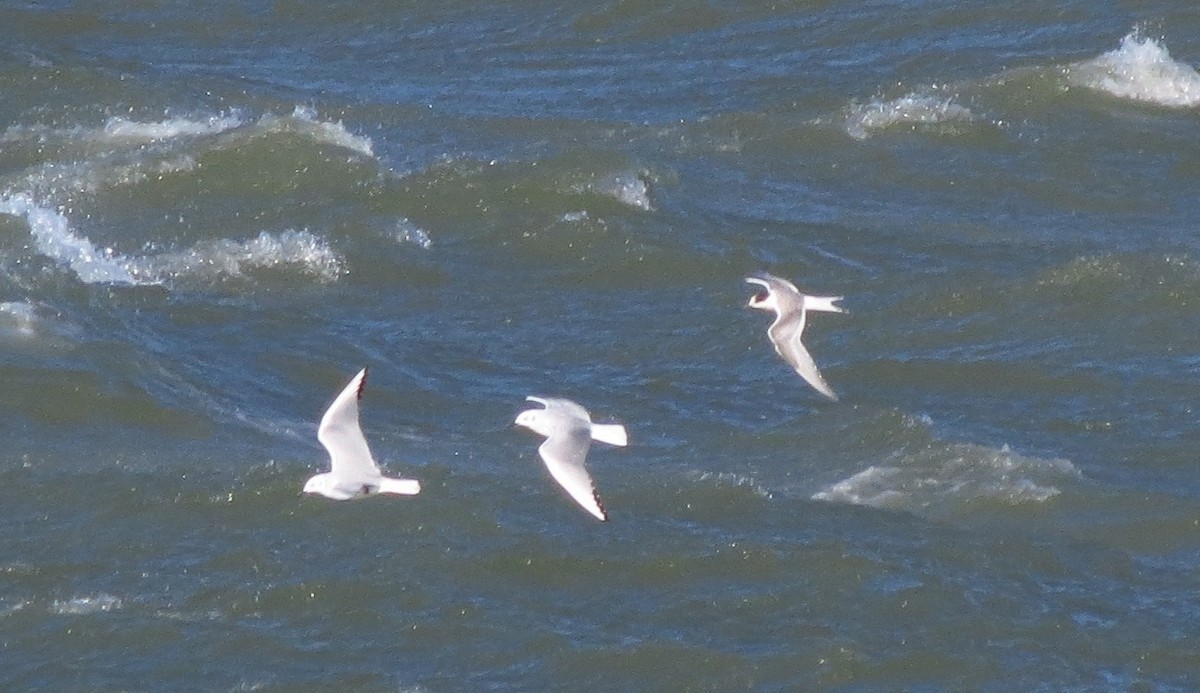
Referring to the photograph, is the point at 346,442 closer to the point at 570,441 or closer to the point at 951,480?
the point at 570,441

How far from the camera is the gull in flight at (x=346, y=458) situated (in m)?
11.9

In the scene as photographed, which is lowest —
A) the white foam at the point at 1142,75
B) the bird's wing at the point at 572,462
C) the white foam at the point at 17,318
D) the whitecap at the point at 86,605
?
the whitecap at the point at 86,605

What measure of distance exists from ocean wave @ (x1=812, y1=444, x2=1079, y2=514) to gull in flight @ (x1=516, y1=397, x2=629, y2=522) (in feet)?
7.75

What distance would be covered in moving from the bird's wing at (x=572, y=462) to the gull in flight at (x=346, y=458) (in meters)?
0.74

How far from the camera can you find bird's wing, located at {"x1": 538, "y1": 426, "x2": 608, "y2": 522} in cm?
1120

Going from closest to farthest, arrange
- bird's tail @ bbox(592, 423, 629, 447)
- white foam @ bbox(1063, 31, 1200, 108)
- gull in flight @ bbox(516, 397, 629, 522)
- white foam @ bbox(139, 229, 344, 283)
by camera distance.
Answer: gull in flight @ bbox(516, 397, 629, 522)
bird's tail @ bbox(592, 423, 629, 447)
white foam @ bbox(139, 229, 344, 283)
white foam @ bbox(1063, 31, 1200, 108)

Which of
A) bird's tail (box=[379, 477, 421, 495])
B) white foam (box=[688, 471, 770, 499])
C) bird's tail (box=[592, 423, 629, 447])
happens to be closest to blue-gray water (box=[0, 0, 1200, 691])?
white foam (box=[688, 471, 770, 499])

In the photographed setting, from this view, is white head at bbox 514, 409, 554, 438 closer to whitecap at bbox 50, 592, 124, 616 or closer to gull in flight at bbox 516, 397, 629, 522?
gull in flight at bbox 516, 397, 629, 522

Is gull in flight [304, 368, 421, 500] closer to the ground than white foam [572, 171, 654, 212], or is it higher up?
higher up

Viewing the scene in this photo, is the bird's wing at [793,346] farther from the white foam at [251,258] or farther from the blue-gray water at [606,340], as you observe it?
the white foam at [251,258]

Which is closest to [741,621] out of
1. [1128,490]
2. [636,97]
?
[1128,490]

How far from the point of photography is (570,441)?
465 inches

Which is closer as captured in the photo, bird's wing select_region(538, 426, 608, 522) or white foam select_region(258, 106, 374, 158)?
bird's wing select_region(538, 426, 608, 522)

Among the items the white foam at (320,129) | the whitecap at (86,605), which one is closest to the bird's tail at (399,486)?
the whitecap at (86,605)
